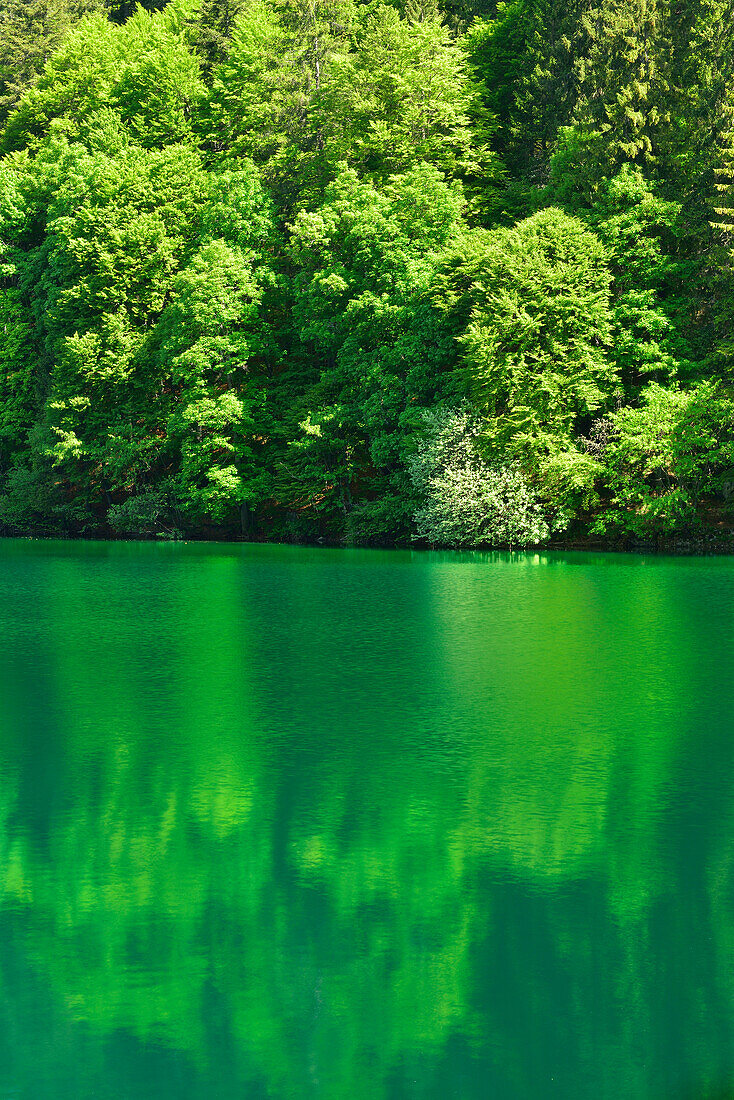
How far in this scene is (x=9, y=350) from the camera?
2352 inches

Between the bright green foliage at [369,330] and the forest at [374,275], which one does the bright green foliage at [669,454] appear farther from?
the bright green foliage at [369,330]

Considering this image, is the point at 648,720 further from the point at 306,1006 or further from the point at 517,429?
the point at 517,429

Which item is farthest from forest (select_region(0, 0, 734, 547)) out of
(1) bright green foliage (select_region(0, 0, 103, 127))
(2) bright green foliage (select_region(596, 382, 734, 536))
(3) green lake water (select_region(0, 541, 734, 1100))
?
(3) green lake water (select_region(0, 541, 734, 1100))

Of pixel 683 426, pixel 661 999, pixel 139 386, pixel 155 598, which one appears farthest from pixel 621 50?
pixel 661 999

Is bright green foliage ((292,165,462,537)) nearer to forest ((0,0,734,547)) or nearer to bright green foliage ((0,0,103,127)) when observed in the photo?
forest ((0,0,734,547))

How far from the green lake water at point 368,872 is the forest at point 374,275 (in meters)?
22.4

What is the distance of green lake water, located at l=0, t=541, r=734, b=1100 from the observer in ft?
17.7

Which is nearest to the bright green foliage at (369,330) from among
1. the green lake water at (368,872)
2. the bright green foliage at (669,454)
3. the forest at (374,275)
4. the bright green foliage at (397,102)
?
the forest at (374,275)

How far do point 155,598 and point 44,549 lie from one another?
2074 centimetres

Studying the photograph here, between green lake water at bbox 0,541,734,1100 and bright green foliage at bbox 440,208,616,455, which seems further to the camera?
bright green foliage at bbox 440,208,616,455

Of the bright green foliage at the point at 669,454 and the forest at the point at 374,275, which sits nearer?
the bright green foliage at the point at 669,454

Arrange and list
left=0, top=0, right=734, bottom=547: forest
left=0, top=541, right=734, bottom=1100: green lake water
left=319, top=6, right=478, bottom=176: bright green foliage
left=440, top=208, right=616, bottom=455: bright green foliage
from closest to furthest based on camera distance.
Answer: left=0, top=541, right=734, bottom=1100: green lake water
left=440, top=208, right=616, bottom=455: bright green foliage
left=0, top=0, right=734, bottom=547: forest
left=319, top=6, right=478, bottom=176: bright green foliage

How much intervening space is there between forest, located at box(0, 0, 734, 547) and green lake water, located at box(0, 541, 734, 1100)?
22437 mm

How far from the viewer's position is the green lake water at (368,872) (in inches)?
213
